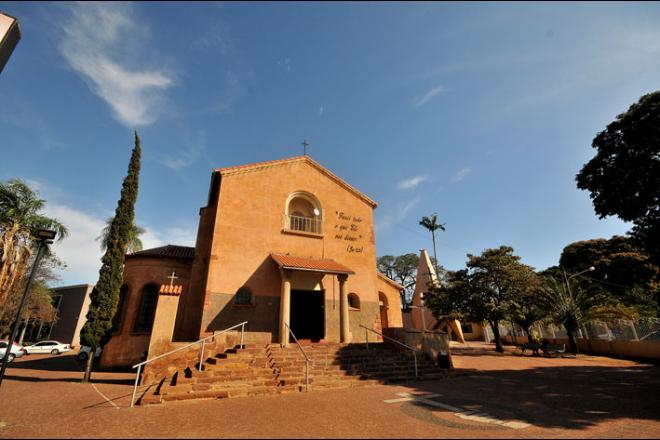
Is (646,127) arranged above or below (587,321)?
above

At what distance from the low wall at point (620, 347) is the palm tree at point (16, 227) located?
125ft

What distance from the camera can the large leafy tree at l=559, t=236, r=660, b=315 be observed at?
28.9 m

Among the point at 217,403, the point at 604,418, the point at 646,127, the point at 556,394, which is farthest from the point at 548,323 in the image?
the point at 217,403

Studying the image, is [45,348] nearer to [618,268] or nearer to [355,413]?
[355,413]

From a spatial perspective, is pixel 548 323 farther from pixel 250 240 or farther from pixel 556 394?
pixel 250 240

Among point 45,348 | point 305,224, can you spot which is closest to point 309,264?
point 305,224

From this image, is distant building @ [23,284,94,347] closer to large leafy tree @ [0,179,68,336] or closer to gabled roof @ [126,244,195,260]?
large leafy tree @ [0,179,68,336]

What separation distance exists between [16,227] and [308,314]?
64.0 ft

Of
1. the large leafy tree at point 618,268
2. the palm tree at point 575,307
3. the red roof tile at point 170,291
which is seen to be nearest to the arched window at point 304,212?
the red roof tile at point 170,291

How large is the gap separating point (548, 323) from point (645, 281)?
16.2 metres

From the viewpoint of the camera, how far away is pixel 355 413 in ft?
23.0

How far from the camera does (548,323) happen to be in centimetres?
2522

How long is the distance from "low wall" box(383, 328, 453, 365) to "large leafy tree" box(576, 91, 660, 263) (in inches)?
379

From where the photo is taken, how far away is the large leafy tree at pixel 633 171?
12625 millimetres
